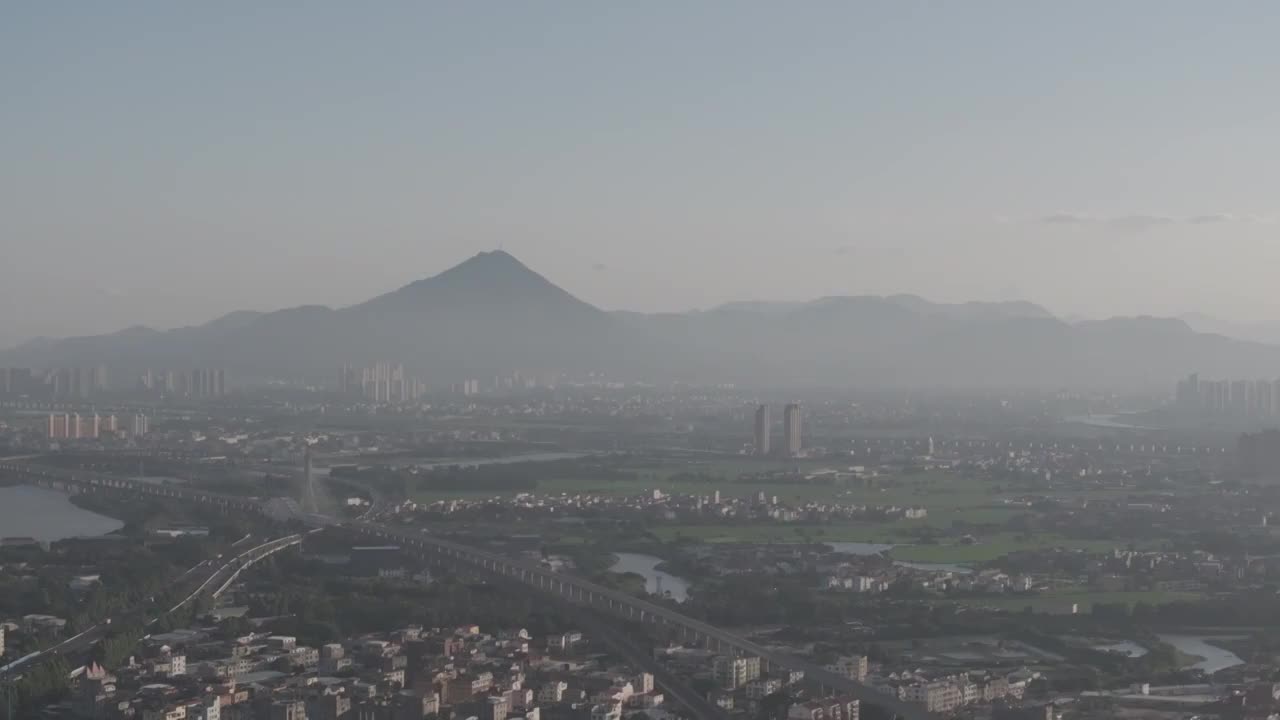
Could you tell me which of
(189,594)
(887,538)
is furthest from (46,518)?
(887,538)

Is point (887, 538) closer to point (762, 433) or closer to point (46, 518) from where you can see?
point (46, 518)

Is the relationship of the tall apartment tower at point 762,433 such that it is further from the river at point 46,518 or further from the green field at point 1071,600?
the green field at point 1071,600

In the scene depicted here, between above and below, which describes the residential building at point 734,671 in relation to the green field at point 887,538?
below

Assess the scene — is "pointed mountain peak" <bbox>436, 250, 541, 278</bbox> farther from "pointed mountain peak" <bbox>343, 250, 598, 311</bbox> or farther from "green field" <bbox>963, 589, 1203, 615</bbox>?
"green field" <bbox>963, 589, 1203, 615</bbox>

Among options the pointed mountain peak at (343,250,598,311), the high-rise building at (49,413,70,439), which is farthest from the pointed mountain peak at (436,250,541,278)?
the high-rise building at (49,413,70,439)

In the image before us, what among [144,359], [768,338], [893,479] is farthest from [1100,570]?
[768,338]

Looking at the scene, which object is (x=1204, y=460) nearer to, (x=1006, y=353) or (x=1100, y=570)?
(x=1100, y=570)

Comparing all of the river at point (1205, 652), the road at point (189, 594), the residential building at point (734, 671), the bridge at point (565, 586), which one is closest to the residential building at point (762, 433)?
the bridge at point (565, 586)
